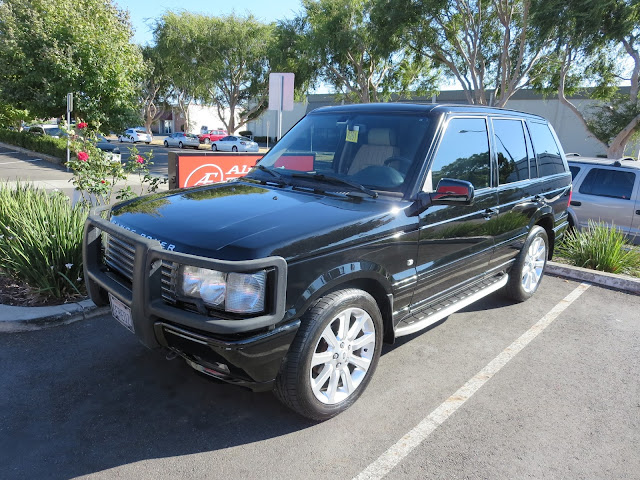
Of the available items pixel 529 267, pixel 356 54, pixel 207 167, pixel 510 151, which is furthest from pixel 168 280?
pixel 356 54

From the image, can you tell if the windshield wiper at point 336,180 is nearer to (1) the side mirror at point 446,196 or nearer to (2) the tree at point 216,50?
(1) the side mirror at point 446,196

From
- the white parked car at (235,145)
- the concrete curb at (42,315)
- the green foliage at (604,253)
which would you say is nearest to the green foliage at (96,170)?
the concrete curb at (42,315)

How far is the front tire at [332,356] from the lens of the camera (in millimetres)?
2729

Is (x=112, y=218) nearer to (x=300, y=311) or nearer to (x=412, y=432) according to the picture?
(x=300, y=311)

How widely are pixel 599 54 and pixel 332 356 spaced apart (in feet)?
66.8

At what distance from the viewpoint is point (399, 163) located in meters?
3.61

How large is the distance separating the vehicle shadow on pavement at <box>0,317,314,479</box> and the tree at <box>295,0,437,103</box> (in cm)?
2038

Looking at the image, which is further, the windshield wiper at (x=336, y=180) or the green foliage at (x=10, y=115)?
the green foliage at (x=10, y=115)

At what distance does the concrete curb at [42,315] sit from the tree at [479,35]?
1758cm

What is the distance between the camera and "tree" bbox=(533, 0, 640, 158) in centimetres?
1509

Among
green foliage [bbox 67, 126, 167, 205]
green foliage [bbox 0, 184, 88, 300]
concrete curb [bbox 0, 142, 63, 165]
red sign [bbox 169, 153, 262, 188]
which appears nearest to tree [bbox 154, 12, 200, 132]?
concrete curb [bbox 0, 142, 63, 165]

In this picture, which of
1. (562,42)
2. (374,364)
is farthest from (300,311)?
(562,42)

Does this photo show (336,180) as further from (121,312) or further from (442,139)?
(121,312)

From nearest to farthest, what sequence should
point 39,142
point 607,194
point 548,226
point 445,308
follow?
point 445,308
point 548,226
point 607,194
point 39,142
